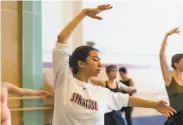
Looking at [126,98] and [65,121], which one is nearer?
[65,121]

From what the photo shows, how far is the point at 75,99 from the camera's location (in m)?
1.36

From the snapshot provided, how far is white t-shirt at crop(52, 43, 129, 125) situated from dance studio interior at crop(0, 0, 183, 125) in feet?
3.26

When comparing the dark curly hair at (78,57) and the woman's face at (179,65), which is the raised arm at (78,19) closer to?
the dark curly hair at (78,57)

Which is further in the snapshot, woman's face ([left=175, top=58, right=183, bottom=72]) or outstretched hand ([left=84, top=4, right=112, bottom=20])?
woman's face ([left=175, top=58, right=183, bottom=72])

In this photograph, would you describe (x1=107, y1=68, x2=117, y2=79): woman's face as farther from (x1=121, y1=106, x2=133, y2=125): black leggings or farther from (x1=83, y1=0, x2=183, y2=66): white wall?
(x1=121, y1=106, x2=133, y2=125): black leggings

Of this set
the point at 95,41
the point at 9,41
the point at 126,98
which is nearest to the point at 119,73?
the point at 95,41

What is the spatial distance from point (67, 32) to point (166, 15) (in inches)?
87.9

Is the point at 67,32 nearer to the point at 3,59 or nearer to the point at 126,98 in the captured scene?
the point at 126,98

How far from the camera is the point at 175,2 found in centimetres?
329

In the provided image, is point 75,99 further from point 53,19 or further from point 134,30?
point 134,30

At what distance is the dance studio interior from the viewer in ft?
7.86

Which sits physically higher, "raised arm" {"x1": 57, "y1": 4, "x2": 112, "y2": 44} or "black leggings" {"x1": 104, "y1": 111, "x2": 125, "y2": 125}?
"raised arm" {"x1": 57, "y1": 4, "x2": 112, "y2": 44}

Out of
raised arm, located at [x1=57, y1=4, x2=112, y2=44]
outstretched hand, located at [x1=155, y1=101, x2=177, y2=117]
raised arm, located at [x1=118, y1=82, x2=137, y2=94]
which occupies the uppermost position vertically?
raised arm, located at [x1=57, y1=4, x2=112, y2=44]

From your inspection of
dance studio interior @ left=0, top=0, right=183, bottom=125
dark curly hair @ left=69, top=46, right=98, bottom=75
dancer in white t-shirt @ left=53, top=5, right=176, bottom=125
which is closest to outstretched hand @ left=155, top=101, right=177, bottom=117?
dancer in white t-shirt @ left=53, top=5, right=176, bottom=125
